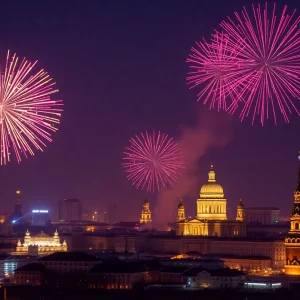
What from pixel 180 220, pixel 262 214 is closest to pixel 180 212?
pixel 180 220

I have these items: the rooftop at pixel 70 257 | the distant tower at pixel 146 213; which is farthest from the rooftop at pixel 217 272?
the distant tower at pixel 146 213

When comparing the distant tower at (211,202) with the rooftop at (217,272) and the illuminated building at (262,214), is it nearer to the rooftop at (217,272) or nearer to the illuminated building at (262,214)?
the illuminated building at (262,214)

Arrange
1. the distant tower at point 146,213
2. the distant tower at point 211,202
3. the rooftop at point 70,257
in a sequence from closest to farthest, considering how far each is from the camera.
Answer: the rooftop at point 70,257 < the distant tower at point 211,202 < the distant tower at point 146,213

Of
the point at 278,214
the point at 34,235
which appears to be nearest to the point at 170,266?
the point at 34,235

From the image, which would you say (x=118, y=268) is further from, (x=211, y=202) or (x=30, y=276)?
(x=211, y=202)

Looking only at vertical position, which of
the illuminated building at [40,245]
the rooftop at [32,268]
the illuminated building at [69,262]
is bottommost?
the rooftop at [32,268]

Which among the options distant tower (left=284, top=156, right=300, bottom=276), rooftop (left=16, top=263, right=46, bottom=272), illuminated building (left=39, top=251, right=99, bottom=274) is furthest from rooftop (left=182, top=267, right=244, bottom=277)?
rooftop (left=16, top=263, right=46, bottom=272)

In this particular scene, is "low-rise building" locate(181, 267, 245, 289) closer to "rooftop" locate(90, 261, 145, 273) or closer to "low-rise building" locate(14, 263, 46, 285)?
"rooftop" locate(90, 261, 145, 273)
